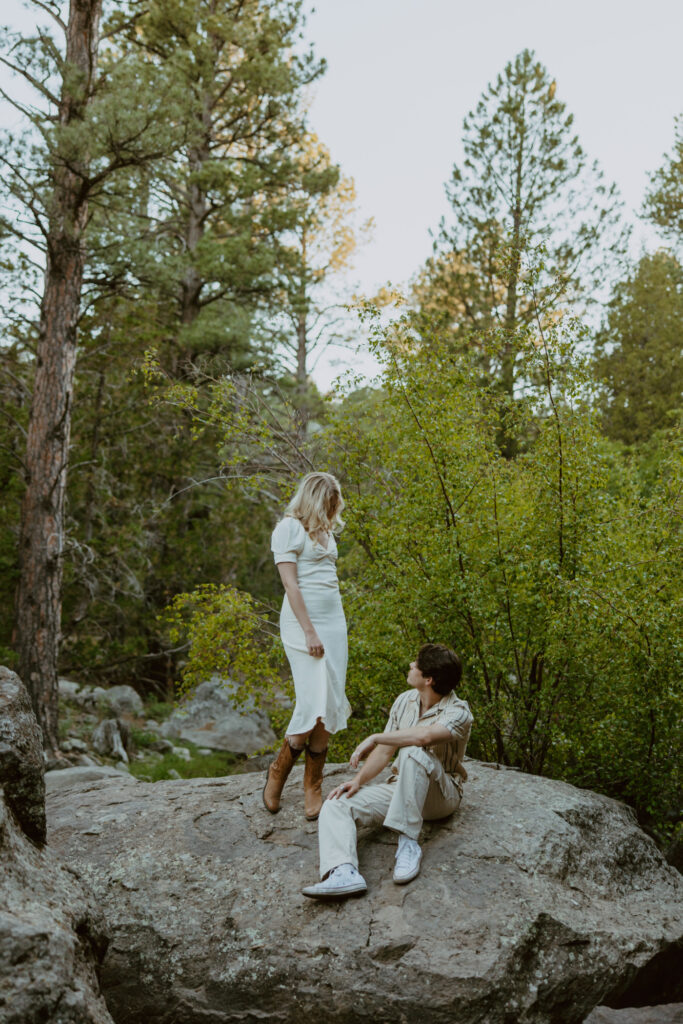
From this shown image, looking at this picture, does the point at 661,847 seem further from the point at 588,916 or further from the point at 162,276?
the point at 162,276

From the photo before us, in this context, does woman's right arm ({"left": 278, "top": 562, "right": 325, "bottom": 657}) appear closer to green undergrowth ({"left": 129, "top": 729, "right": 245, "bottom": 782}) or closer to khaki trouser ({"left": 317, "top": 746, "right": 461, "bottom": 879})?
khaki trouser ({"left": 317, "top": 746, "right": 461, "bottom": 879})

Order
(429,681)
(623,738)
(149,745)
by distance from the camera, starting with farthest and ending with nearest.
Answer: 1. (149,745)
2. (623,738)
3. (429,681)

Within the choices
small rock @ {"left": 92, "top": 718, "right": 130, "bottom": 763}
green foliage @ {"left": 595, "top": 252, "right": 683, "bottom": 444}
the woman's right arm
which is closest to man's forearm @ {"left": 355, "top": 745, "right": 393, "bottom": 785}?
the woman's right arm

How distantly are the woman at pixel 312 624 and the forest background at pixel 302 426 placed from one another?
4.02 feet

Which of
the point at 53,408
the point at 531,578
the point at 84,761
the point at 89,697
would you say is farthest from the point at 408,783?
the point at 89,697

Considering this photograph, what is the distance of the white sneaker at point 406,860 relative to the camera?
144 inches

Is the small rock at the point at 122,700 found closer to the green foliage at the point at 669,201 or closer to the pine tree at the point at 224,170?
the pine tree at the point at 224,170

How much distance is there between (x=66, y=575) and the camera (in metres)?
11.3

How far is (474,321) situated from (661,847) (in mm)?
12948

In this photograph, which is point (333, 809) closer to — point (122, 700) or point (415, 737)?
point (415, 737)

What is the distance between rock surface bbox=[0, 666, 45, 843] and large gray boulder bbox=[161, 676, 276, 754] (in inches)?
289

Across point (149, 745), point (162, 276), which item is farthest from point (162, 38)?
point (149, 745)

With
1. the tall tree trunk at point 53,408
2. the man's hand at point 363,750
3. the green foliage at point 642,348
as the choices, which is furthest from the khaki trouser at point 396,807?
the green foliage at point 642,348

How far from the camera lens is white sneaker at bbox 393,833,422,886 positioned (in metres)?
3.65
